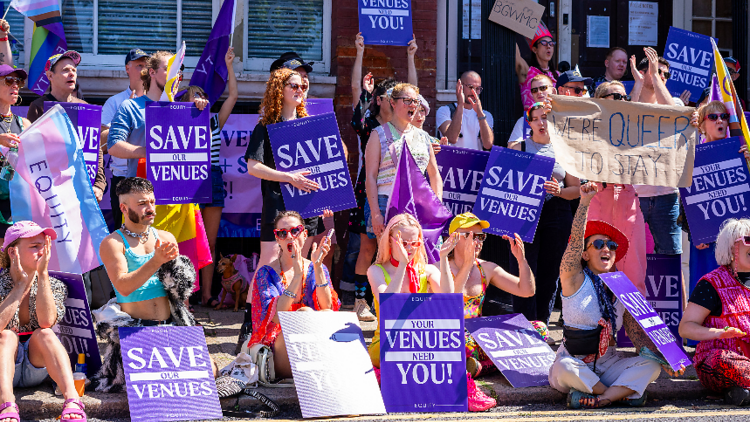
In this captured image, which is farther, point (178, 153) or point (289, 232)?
point (178, 153)

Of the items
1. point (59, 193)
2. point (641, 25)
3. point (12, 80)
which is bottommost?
point (59, 193)

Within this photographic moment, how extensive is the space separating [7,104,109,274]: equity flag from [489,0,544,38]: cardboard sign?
4.35m

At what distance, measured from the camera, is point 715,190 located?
6828 mm

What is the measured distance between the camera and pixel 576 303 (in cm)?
562

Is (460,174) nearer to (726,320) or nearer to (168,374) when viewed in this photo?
(726,320)

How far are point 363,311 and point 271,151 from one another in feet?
5.10

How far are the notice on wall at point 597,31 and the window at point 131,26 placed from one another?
4.62 meters

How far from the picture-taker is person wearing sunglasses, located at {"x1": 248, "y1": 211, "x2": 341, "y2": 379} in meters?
5.58

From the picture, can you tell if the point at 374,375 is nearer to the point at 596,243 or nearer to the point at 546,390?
the point at 546,390

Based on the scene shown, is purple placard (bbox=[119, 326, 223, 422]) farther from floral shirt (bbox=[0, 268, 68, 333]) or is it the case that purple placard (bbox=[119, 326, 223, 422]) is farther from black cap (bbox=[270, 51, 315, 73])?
black cap (bbox=[270, 51, 315, 73])

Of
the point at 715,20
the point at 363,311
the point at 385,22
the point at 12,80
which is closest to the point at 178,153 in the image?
the point at 12,80

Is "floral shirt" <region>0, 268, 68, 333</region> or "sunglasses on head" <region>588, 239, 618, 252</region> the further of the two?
"sunglasses on head" <region>588, 239, 618, 252</region>

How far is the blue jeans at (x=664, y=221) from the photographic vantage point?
707cm

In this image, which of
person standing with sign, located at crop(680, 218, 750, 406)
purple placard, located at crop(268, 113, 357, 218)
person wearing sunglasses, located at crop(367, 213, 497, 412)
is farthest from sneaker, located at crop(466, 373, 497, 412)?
purple placard, located at crop(268, 113, 357, 218)
